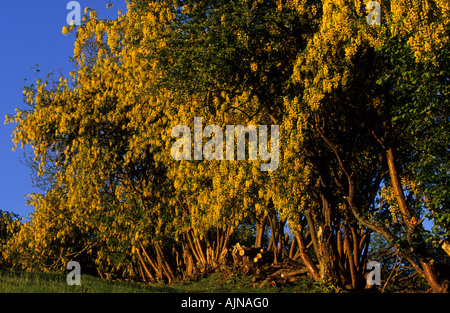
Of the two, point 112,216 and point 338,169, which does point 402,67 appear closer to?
point 338,169

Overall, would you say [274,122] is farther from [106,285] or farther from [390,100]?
[106,285]

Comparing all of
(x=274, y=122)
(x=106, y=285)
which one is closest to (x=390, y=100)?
(x=274, y=122)

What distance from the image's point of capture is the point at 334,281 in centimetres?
1911

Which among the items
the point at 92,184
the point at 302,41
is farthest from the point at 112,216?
the point at 302,41

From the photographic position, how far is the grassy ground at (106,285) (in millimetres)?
15022

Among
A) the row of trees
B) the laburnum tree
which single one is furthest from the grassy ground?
the laburnum tree

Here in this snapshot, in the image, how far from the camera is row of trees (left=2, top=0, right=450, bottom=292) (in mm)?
15430

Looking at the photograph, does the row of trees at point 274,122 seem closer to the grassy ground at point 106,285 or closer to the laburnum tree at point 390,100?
the laburnum tree at point 390,100

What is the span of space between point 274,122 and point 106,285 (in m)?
8.24

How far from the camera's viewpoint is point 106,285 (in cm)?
1697

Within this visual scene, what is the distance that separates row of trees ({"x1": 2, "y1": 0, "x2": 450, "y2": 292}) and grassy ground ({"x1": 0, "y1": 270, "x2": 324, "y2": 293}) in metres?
1.53

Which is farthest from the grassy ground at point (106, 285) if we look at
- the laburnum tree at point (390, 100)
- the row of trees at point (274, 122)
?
the laburnum tree at point (390, 100)

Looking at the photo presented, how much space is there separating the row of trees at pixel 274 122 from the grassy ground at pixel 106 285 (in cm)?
153

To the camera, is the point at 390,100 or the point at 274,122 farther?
the point at 274,122
